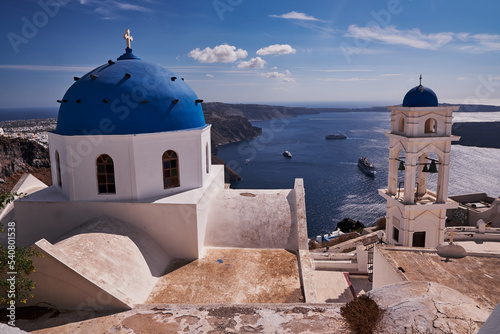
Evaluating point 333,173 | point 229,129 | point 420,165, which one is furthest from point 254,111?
point 420,165

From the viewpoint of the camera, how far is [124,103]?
8961 mm

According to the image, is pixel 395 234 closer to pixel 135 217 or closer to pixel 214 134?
pixel 135 217

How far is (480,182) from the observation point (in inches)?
1937

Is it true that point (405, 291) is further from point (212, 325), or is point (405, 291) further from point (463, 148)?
point (463, 148)

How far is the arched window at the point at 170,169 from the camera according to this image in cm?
939

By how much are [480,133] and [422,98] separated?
3240 inches

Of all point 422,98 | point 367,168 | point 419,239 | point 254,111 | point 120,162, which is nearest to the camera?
point 120,162

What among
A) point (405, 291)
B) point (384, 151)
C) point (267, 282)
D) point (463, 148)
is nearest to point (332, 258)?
point (267, 282)

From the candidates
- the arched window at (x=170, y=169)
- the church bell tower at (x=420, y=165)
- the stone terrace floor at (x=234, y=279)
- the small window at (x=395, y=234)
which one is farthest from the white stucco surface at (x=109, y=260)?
the small window at (x=395, y=234)

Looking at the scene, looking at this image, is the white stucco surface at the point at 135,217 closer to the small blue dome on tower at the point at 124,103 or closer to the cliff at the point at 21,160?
the small blue dome on tower at the point at 124,103

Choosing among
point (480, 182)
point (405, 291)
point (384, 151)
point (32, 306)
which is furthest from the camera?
point (384, 151)

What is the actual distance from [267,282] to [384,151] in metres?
74.2

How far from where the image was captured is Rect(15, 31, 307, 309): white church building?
865 cm

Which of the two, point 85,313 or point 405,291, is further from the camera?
point 85,313
